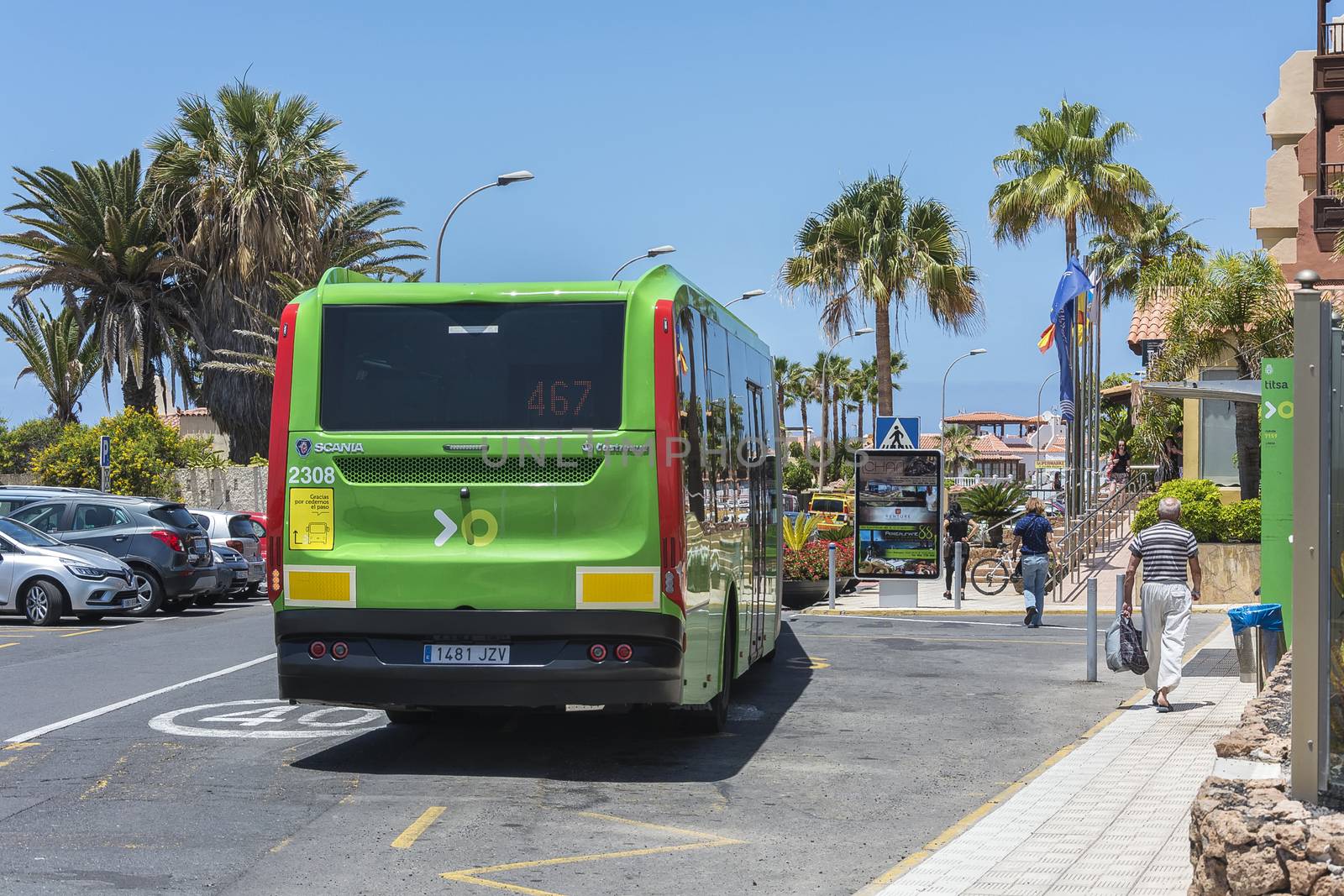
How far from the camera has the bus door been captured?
13.1m

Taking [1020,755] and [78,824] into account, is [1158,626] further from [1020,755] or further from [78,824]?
[78,824]

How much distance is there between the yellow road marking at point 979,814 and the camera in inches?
265

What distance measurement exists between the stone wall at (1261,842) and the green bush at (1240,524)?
2058 centimetres

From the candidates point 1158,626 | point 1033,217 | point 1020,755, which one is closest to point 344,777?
point 1020,755

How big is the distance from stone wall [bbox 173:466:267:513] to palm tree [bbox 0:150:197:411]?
4.46 m

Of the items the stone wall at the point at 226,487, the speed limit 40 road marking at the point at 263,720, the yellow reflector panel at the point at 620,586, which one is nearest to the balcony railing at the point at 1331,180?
the speed limit 40 road marking at the point at 263,720

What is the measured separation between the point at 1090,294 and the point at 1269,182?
653 cm

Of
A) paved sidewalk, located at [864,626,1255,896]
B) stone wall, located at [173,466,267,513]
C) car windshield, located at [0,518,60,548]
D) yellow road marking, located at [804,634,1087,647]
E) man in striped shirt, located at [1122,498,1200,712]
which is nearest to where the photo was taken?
paved sidewalk, located at [864,626,1255,896]

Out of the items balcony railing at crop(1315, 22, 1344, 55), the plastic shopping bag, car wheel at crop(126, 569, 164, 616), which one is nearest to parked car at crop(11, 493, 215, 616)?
car wheel at crop(126, 569, 164, 616)

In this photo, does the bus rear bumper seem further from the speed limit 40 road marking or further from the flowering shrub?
the flowering shrub

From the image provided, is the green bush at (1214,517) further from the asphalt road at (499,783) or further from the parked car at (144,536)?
the parked car at (144,536)

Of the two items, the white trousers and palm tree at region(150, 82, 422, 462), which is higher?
palm tree at region(150, 82, 422, 462)

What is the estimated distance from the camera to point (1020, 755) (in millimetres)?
10289

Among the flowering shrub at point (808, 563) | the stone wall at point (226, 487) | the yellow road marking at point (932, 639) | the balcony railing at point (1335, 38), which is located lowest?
the yellow road marking at point (932, 639)
